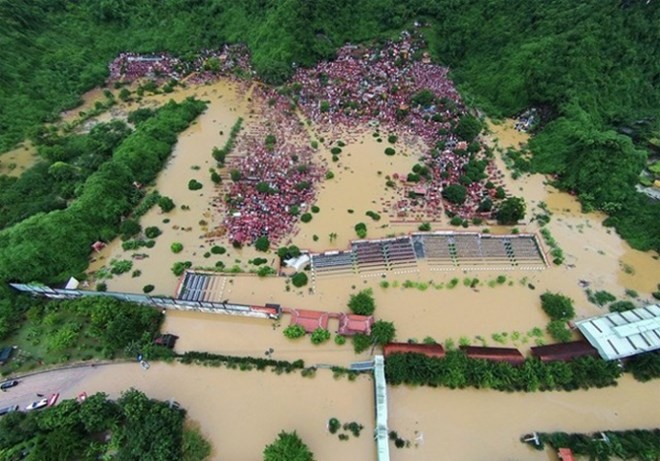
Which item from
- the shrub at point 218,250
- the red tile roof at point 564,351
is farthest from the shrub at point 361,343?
the shrub at point 218,250

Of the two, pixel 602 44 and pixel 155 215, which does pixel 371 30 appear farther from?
pixel 155 215

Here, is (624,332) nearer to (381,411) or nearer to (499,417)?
(499,417)

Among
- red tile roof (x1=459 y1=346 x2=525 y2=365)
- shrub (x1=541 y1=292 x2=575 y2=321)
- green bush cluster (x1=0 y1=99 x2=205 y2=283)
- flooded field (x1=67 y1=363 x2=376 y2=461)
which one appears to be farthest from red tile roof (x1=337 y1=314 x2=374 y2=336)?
green bush cluster (x1=0 y1=99 x2=205 y2=283)

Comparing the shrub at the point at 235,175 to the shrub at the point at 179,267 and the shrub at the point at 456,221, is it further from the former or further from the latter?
the shrub at the point at 456,221

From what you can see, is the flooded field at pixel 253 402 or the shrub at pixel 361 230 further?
the shrub at pixel 361 230

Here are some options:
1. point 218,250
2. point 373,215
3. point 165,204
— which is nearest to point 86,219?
point 165,204

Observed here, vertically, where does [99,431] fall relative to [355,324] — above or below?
below

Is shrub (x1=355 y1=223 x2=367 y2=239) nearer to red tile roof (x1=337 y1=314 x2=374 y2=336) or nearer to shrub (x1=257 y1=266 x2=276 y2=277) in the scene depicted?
red tile roof (x1=337 y1=314 x2=374 y2=336)
